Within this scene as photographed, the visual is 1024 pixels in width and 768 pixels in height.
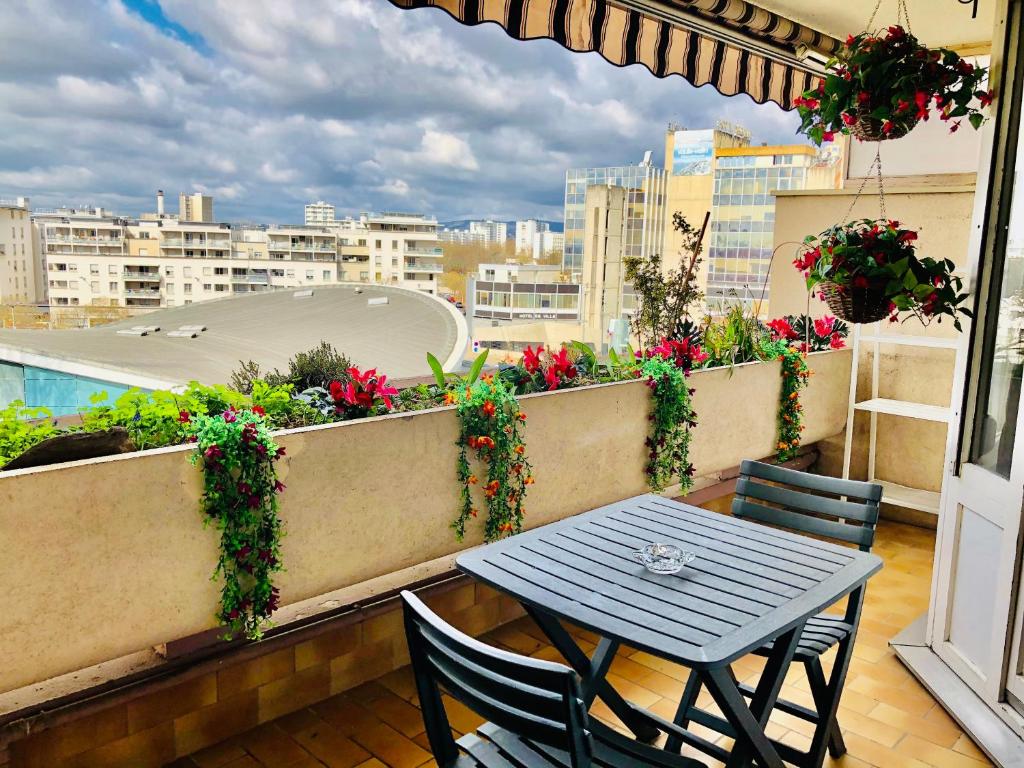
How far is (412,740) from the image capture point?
251cm

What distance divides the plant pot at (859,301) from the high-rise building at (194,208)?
4487 mm

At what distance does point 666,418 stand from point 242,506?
82.1 inches

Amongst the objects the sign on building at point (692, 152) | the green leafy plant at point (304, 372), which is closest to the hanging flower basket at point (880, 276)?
A: the green leafy plant at point (304, 372)

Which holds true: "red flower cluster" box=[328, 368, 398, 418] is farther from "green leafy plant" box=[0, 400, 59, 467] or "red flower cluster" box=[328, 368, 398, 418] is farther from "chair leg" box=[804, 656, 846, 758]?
"chair leg" box=[804, 656, 846, 758]

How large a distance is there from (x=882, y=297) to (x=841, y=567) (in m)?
1.07

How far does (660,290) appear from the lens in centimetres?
480

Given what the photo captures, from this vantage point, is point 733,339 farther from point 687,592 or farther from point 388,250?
point 388,250

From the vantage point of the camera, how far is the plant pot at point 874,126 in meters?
2.58

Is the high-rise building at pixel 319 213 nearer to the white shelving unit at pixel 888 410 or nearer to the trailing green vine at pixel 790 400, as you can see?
the trailing green vine at pixel 790 400

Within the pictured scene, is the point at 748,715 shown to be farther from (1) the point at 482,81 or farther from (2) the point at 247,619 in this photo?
(1) the point at 482,81

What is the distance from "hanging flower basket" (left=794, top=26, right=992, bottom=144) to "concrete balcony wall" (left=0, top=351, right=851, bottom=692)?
1.43 meters

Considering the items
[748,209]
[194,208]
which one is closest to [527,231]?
[748,209]

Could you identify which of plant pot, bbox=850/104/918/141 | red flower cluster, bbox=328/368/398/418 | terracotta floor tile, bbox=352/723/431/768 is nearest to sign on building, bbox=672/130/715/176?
plant pot, bbox=850/104/918/141

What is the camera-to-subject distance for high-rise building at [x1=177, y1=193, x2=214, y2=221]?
5844mm
